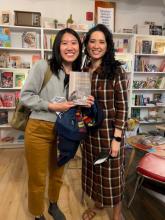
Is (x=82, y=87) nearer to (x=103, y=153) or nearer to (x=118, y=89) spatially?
(x=118, y=89)

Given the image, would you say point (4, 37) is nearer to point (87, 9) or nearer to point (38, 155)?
point (87, 9)

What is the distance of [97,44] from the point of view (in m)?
1.42

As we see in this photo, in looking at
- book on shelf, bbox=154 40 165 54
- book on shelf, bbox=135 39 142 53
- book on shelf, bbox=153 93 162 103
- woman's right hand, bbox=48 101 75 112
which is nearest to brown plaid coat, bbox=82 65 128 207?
woman's right hand, bbox=48 101 75 112

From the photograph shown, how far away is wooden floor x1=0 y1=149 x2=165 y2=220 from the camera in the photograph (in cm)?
184

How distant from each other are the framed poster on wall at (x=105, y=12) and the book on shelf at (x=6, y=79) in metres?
1.67

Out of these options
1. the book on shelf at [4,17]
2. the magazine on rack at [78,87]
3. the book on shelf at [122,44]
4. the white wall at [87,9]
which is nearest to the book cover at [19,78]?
the book on shelf at [4,17]

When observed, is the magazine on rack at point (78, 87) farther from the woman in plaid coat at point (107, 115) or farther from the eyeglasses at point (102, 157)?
the eyeglasses at point (102, 157)

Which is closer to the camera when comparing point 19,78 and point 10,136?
point 19,78

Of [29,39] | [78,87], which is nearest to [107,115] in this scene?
[78,87]

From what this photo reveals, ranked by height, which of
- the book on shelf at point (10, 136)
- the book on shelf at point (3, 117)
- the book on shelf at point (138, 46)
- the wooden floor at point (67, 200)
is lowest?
the wooden floor at point (67, 200)

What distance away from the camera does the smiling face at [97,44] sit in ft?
4.66

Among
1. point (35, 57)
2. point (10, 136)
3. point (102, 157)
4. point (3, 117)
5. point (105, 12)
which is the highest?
point (105, 12)

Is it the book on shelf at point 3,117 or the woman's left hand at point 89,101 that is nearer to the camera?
the woman's left hand at point 89,101

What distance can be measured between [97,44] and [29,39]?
7.13ft
